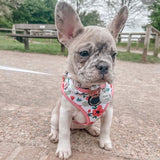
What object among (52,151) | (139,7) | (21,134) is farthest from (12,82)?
(139,7)

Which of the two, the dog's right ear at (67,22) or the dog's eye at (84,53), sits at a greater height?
the dog's right ear at (67,22)

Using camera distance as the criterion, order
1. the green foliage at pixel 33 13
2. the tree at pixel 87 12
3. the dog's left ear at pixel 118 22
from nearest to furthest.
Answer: the dog's left ear at pixel 118 22 → the tree at pixel 87 12 → the green foliage at pixel 33 13

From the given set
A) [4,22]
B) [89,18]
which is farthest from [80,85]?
[89,18]

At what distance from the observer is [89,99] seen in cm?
164

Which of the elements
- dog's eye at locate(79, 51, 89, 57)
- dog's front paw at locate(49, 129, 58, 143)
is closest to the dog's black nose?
dog's eye at locate(79, 51, 89, 57)

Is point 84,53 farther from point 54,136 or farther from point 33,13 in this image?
point 33,13

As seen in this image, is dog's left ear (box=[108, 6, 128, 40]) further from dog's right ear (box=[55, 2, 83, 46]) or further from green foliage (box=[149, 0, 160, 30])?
green foliage (box=[149, 0, 160, 30])

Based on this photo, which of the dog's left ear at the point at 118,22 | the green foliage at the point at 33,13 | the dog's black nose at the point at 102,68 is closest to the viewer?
the dog's black nose at the point at 102,68

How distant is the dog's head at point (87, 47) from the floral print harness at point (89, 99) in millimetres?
80

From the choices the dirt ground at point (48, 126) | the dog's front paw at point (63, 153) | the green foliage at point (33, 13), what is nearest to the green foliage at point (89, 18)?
the green foliage at point (33, 13)

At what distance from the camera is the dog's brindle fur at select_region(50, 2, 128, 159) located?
4.96 ft

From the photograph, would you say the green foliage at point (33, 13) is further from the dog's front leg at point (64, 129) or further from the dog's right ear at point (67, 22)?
the dog's front leg at point (64, 129)

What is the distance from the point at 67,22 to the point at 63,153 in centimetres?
124

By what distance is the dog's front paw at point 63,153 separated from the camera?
160cm
